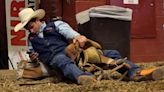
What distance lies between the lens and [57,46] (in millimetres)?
5234

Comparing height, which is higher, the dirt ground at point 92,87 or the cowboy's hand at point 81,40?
the cowboy's hand at point 81,40

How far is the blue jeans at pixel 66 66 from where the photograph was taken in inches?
186

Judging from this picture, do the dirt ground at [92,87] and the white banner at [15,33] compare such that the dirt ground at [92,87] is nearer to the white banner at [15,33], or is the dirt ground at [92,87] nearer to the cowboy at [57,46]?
the cowboy at [57,46]

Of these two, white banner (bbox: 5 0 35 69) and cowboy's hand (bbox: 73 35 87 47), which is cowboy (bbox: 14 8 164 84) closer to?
cowboy's hand (bbox: 73 35 87 47)

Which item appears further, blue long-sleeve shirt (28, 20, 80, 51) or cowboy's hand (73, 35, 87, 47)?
blue long-sleeve shirt (28, 20, 80, 51)

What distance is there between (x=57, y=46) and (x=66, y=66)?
1.41ft

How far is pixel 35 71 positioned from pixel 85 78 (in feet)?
3.99

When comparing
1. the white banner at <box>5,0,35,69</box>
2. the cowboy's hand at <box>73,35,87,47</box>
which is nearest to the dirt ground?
the cowboy's hand at <box>73,35,87,47</box>

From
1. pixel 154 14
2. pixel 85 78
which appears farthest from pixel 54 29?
pixel 154 14

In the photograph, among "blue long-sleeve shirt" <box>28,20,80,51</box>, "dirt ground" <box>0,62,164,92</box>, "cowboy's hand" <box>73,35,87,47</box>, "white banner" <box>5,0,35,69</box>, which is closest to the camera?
"dirt ground" <box>0,62,164,92</box>

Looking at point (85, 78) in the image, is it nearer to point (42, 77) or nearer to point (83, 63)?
point (83, 63)

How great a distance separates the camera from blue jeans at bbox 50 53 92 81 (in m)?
4.73

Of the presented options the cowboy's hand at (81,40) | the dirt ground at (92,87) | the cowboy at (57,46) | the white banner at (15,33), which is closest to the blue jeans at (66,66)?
the cowboy at (57,46)

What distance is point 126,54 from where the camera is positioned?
666 cm
